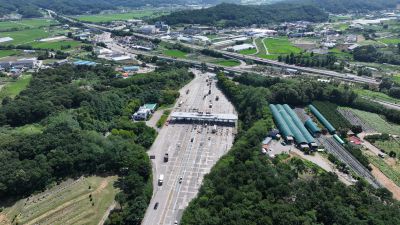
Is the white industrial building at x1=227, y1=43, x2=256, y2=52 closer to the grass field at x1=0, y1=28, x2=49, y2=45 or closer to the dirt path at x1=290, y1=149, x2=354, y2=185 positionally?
the dirt path at x1=290, y1=149, x2=354, y2=185

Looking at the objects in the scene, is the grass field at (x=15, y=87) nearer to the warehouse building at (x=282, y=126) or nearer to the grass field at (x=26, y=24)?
the warehouse building at (x=282, y=126)

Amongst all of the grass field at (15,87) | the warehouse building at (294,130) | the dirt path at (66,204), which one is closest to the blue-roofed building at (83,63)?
the grass field at (15,87)

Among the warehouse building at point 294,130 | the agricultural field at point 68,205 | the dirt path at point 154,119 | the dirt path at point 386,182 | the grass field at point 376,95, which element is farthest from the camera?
the grass field at point 376,95

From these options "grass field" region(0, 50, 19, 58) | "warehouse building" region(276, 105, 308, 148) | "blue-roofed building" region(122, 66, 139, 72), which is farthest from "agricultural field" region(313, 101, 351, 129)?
"grass field" region(0, 50, 19, 58)

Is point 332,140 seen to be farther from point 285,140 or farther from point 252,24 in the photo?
point 252,24

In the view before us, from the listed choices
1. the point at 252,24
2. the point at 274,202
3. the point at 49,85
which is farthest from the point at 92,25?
the point at 274,202

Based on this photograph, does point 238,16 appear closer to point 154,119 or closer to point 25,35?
point 25,35
